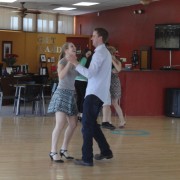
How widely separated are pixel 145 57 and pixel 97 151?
7759mm

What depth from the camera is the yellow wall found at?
51.4ft

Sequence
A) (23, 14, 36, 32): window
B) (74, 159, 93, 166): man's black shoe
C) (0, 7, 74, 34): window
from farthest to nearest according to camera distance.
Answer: (23, 14, 36, 32): window, (0, 7, 74, 34): window, (74, 159, 93, 166): man's black shoe

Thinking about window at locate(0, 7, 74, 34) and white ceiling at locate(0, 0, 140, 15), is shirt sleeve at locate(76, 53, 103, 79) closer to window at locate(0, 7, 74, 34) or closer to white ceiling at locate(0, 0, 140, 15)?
white ceiling at locate(0, 0, 140, 15)

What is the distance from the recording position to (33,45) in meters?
16.1

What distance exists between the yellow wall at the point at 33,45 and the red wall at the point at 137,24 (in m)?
1.66

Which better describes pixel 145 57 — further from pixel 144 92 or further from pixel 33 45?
pixel 33 45

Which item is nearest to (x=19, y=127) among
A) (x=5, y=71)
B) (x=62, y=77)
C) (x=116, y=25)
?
(x=62, y=77)

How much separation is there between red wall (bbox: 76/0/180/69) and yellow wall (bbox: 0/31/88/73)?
166 cm

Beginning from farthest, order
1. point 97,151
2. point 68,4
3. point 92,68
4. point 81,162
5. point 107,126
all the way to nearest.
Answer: point 68,4, point 107,126, point 97,151, point 81,162, point 92,68

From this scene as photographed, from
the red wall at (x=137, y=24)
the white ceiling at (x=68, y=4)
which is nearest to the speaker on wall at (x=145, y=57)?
the red wall at (x=137, y=24)

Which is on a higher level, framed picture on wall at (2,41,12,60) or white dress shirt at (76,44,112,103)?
framed picture on wall at (2,41,12,60)

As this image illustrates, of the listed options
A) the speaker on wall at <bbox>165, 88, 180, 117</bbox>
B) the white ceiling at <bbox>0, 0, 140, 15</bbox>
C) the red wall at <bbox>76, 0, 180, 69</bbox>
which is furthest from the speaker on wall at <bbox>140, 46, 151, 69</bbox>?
the speaker on wall at <bbox>165, 88, 180, 117</bbox>

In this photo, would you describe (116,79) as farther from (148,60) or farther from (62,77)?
(148,60)

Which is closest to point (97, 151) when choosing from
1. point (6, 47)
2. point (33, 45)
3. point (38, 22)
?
point (6, 47)
